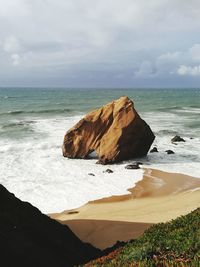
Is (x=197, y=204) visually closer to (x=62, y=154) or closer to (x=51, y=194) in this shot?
(x=51, y=194)

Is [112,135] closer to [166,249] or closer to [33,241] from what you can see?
[33,241]

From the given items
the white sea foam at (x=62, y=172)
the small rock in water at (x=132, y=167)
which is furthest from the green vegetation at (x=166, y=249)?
the small rock in water at (x=132, y=167)

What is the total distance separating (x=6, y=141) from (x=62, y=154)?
29.6 feet

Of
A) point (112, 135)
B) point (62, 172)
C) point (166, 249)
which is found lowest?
point (62, 172)

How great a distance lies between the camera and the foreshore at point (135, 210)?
14.6 m

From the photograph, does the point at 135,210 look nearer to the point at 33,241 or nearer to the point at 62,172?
the point at 33,241

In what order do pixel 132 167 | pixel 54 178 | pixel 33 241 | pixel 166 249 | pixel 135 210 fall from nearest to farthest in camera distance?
pixel 166 249, pixel 33 241, pixel 135 210, pixel 54 178, pixel 132 167

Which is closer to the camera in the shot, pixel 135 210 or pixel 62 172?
pixel 135 210

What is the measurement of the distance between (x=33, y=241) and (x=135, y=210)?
27.3 feet

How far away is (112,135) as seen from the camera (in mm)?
29047

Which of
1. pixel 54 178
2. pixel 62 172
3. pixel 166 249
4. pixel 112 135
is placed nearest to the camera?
pixel 166 249

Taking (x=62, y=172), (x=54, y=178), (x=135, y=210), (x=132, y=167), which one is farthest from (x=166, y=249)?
(x=132, y=167)

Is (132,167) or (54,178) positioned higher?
(132,167)

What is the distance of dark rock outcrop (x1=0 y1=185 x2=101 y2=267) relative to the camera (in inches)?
366
